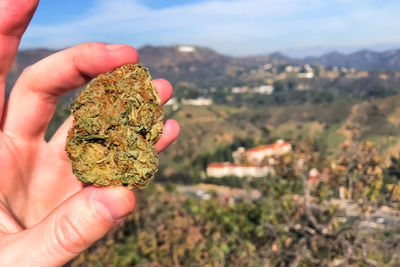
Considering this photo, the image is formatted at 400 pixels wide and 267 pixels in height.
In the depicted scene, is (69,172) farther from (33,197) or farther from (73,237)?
(73,237)

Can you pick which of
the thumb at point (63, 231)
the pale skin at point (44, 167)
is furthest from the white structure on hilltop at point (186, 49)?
the thumb at point (63, 231)

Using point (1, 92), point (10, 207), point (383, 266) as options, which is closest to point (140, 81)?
point (1, 92)

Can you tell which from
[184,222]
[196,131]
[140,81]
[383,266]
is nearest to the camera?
[140,81]

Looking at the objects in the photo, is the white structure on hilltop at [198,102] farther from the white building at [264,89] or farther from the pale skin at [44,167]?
the pale skin at [44,167]

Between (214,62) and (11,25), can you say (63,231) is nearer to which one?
(11,25)

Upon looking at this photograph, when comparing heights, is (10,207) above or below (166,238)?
above

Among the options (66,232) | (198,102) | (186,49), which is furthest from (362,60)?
(66,232)

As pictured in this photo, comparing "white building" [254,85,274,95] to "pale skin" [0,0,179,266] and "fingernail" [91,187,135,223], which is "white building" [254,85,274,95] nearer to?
"pale skin" [0,0,179,266]

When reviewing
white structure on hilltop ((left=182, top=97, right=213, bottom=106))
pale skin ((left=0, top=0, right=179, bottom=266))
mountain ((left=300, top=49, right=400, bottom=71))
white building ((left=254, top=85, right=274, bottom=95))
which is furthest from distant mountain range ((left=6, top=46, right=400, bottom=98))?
pale skin ((left=0, top=0, right=179, bottom=266))

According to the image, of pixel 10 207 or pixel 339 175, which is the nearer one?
pixel 10 207
